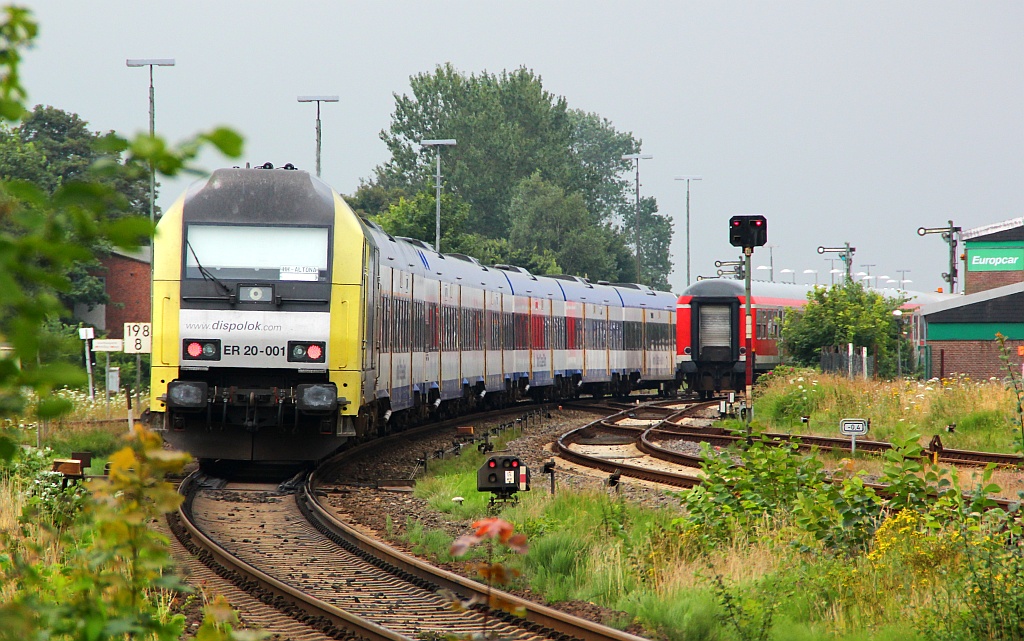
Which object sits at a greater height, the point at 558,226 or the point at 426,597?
the point at 558,226

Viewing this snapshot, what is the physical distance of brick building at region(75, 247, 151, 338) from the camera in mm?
54094

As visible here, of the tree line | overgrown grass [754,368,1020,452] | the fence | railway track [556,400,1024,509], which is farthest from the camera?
the tree line

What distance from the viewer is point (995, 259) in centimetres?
6081

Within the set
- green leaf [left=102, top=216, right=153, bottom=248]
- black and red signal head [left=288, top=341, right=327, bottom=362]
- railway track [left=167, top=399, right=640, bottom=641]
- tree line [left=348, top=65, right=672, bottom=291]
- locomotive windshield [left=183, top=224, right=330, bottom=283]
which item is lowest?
railway track [left=167, top=399, right=640, bottom=641]

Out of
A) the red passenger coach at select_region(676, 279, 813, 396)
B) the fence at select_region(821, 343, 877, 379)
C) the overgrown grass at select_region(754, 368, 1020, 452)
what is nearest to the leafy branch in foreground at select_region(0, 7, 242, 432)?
the overgrown grass at select_region(754, 368, 1020, 452)

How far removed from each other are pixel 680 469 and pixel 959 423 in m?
6.72

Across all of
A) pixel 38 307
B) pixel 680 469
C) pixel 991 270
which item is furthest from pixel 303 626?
pixel 991 270

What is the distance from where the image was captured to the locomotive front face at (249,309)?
592 inches

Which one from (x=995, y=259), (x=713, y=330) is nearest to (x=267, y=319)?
(x=713, y=330)

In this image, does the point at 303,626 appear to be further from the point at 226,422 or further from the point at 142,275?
the point at 142,275

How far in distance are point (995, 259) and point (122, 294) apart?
3969cm

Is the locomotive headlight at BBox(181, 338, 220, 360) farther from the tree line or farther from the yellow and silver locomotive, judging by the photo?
the tree line

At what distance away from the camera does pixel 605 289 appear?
1620 inches

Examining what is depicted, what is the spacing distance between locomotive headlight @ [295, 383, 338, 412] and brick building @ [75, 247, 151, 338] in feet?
136
